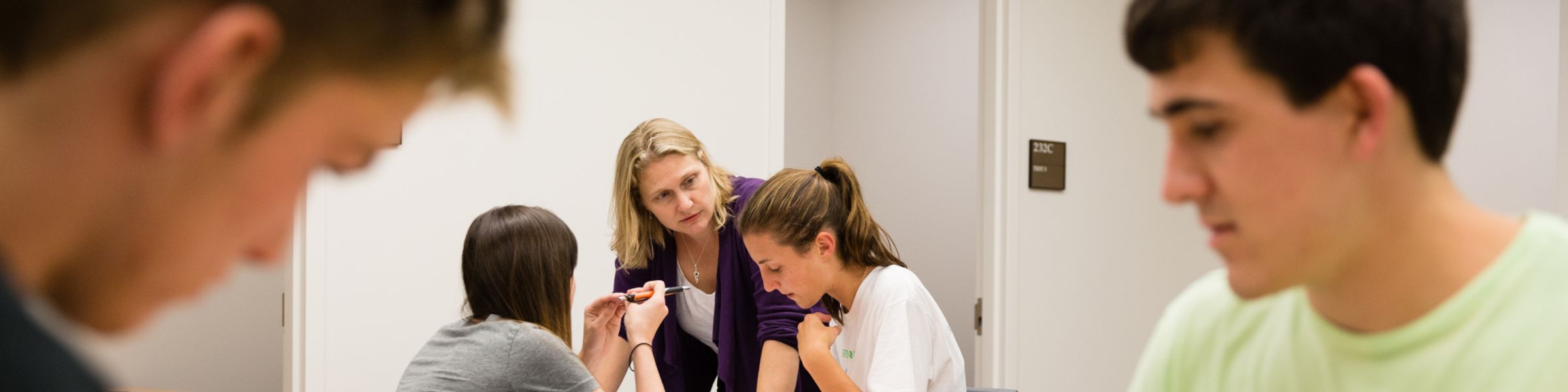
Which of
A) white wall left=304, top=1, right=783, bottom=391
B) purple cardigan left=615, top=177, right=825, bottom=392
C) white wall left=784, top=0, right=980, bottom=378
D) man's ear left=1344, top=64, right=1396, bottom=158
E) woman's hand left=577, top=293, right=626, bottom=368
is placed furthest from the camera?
white wall left=784, top=0, right=980, bottom=378

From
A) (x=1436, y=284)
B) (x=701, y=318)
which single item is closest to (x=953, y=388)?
(x=701, y=318)

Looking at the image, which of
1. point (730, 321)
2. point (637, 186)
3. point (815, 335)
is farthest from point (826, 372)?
point (637, 186)

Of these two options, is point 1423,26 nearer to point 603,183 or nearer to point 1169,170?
point 1169,170

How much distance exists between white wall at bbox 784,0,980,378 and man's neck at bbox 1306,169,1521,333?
378 cm

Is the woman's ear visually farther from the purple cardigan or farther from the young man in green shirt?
the young man in green shirt

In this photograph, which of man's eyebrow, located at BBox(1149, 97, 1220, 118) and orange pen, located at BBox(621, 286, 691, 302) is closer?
man's eyebrow, located at BBox(1149, 97, 1220, 118)

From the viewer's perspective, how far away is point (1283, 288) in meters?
0.63

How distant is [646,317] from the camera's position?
204 cm

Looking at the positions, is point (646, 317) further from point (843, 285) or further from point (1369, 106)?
point (1369, 106)

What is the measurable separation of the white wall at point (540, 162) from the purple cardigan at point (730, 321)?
385mm

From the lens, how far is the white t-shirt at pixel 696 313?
86.8 inches

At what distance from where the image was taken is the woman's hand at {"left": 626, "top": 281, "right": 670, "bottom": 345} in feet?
6.65

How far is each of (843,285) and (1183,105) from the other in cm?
133

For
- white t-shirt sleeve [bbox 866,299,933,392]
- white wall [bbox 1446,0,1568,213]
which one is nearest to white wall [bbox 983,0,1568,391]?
white wall [bbox 1446,0,1568,213]
